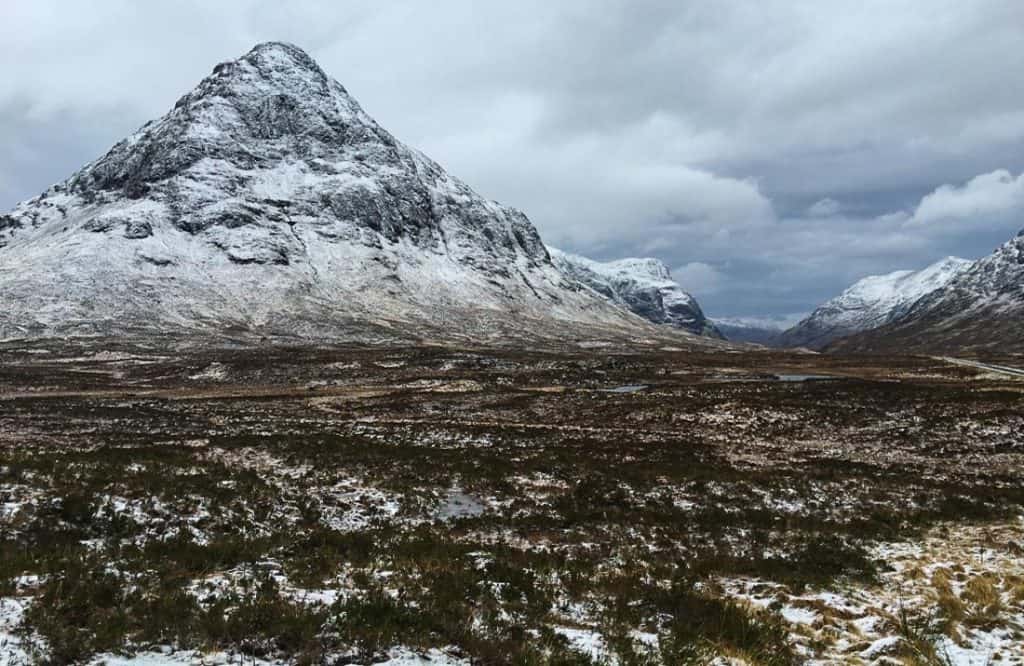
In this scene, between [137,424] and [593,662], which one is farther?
[137,424]

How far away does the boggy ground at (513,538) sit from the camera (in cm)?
1059

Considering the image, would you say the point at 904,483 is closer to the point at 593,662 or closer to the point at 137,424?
the point at 593,662

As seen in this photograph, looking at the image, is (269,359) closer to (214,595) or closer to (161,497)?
(161,497)

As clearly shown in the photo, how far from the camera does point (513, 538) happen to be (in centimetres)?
1797

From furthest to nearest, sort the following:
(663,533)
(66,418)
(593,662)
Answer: (66,418) → (663,533) → (593,662)

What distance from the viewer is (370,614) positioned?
1120 cm

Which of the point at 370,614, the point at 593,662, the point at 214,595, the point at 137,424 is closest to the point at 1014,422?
the point at 593,662

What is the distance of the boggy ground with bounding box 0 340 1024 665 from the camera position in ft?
34.8

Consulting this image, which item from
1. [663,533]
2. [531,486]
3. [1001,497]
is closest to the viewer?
[663,533]

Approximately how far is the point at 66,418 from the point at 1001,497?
49.9m

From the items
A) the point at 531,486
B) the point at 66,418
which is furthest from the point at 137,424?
the point at 531,486

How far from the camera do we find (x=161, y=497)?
1933 centimetres

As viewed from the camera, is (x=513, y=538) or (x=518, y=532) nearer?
(x=513, y=538)

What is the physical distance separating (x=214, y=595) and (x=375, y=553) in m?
4.39
